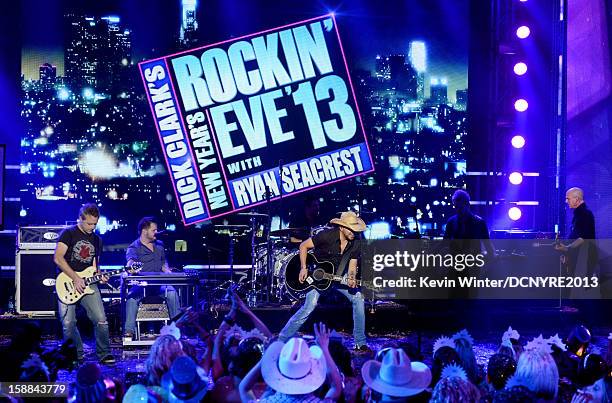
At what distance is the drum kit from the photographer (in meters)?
11.9

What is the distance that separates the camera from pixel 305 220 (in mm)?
12742

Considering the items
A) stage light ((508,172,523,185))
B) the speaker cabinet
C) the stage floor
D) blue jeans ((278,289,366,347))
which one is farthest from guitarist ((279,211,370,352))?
the speaker cabinet

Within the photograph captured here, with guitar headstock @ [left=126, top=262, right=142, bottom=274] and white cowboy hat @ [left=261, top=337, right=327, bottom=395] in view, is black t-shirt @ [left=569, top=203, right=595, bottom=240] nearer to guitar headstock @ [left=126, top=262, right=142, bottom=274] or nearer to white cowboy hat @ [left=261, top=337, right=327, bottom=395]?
guitar headstock @ [left=126, top=262, right=142, bottom=274]

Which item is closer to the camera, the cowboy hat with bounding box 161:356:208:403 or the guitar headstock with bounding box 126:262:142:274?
the cowboy hat with bounding box 161:356:208:403

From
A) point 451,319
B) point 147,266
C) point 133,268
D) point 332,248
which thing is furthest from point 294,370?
point 451,319

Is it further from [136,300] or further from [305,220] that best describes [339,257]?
[136,300]

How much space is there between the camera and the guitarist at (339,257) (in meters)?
10.1

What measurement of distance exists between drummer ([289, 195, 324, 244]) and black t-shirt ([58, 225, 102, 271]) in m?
3.74

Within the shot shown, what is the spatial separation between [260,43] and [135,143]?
2670 millimetres

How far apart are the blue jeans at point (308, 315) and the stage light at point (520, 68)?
14.8 ft

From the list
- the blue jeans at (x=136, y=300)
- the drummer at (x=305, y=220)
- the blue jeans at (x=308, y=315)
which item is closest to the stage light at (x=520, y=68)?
the drummer at (x=305, y=220)

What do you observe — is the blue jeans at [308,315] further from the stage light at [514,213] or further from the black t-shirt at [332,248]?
the stage light at [514,213]

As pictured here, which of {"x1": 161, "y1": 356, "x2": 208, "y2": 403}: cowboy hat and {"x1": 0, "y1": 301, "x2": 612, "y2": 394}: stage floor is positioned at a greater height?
{"x1": 161, "y1": 356, "x2": 208, "y2": 403}: cowboy hat

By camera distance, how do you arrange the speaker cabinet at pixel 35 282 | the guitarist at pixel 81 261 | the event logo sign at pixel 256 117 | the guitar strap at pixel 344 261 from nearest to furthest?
the guitarist at pixel 81 261, the guitar strap at pixel 344 261, the speaker cabinet at pixel 35 282, the event logo sign at pixel 256 117
